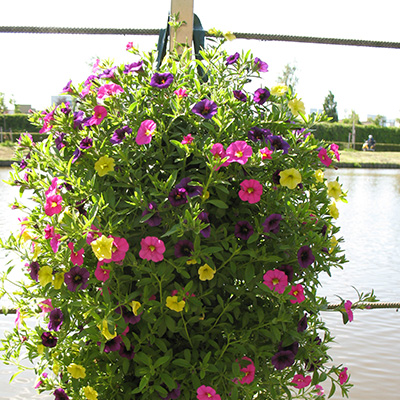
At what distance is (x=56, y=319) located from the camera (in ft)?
4.16

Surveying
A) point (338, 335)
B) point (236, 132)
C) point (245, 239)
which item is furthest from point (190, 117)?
point (338, 335)

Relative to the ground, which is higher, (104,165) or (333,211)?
(104,165)

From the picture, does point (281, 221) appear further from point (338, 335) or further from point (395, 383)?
point (338, 335)

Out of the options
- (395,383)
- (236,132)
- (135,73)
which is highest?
(135,73)

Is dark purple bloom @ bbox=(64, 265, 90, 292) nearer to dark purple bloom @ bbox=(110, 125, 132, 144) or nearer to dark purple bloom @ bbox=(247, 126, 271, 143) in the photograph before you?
dark purple bloom @ bbox=(110, 125, 132, 144)

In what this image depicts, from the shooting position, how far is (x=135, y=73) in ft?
4.47

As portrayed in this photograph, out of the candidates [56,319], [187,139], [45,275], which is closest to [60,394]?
[56,319]

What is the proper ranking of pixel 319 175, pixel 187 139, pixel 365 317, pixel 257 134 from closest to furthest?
pixel 187 139
pixel 257 134
pixel 319 175
pixel 365 317

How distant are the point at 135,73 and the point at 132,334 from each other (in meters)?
0.69

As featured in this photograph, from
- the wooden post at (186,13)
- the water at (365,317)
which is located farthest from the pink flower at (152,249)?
the water at (365,317)

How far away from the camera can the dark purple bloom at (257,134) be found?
4.32ft

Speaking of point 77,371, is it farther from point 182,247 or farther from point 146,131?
point 146,131

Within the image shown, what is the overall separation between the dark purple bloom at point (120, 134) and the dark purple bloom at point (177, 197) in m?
0.20

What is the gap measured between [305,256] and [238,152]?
0.31m
